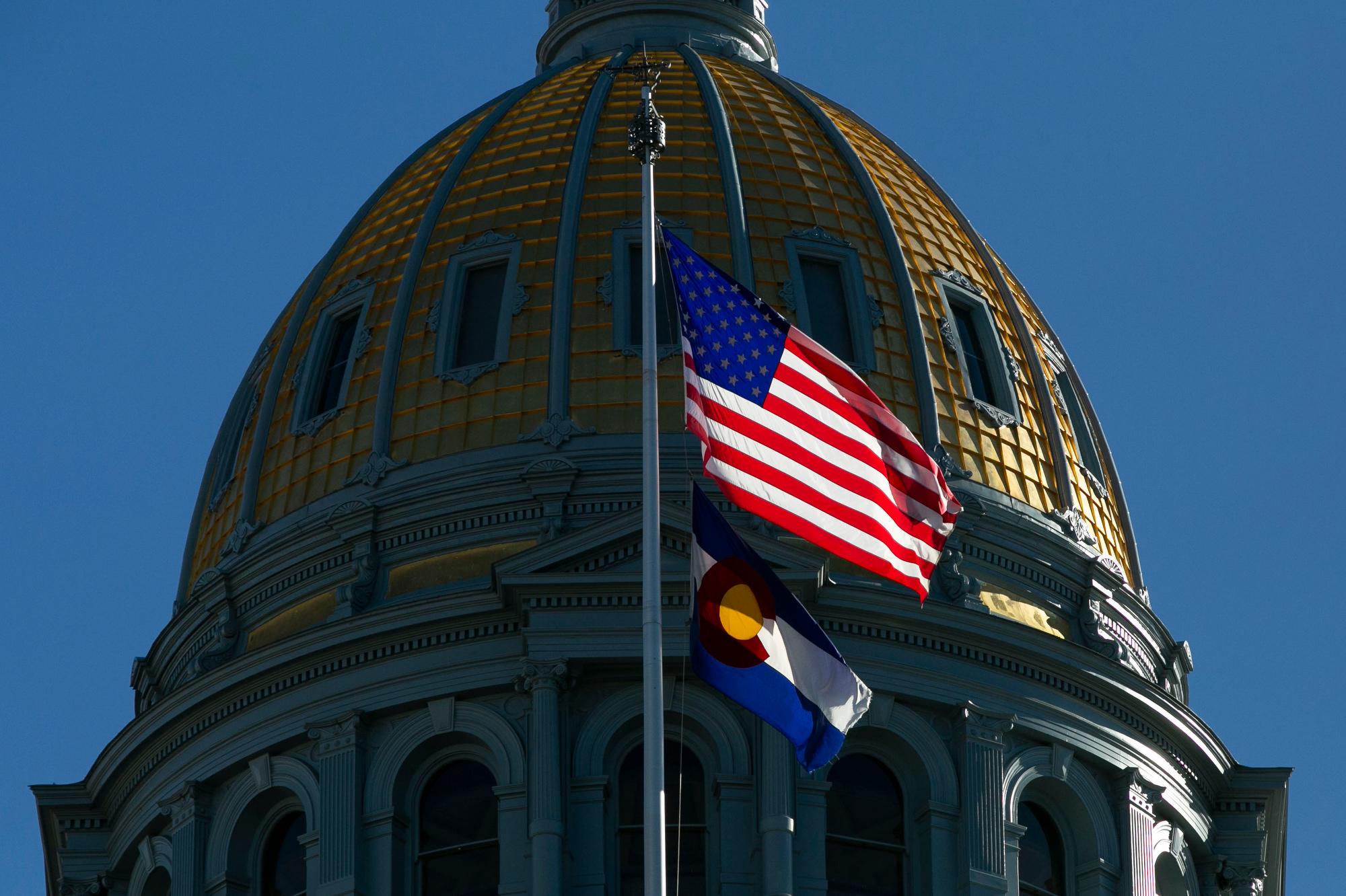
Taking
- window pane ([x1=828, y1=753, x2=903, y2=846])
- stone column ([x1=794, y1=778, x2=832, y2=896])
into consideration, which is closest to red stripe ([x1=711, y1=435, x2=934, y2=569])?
stone column ([x1=794, y1=778, x2=832, y2=896])

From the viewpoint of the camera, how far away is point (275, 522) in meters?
62.2

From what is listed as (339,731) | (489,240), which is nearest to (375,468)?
(489,240)

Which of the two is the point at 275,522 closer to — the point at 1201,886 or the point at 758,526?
the point at 758,526

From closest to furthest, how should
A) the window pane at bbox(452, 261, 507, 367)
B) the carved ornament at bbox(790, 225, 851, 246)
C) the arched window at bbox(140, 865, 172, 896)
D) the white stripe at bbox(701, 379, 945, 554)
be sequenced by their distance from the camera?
1. the white stripe at bbox(701, 379, 945, 554)
2. the arched window at bbox(140, 865, 172, 896)
3. the window pane at bbox(452, 261, 507, 367)
4. the carved ornament at bbox(790, 225, 851, 246)

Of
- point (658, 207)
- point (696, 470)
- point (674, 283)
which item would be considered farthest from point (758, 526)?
point (674, 283)

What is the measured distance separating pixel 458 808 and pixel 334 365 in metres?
10.1

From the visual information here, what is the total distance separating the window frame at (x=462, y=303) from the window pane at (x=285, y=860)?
7.80 meters

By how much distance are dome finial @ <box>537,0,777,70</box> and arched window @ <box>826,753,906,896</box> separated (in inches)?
683

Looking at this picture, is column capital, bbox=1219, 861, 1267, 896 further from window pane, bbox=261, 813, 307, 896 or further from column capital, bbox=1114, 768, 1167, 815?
window pane, bbox=261, 813, 307, 896

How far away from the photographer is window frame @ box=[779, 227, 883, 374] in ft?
203

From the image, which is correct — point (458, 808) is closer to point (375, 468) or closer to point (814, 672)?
point (375, 468)

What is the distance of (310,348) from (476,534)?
252 inches

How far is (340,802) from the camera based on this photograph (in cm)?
5644

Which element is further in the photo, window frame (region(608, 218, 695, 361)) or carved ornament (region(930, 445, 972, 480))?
window frame (region(608, 218, 695, 361))
